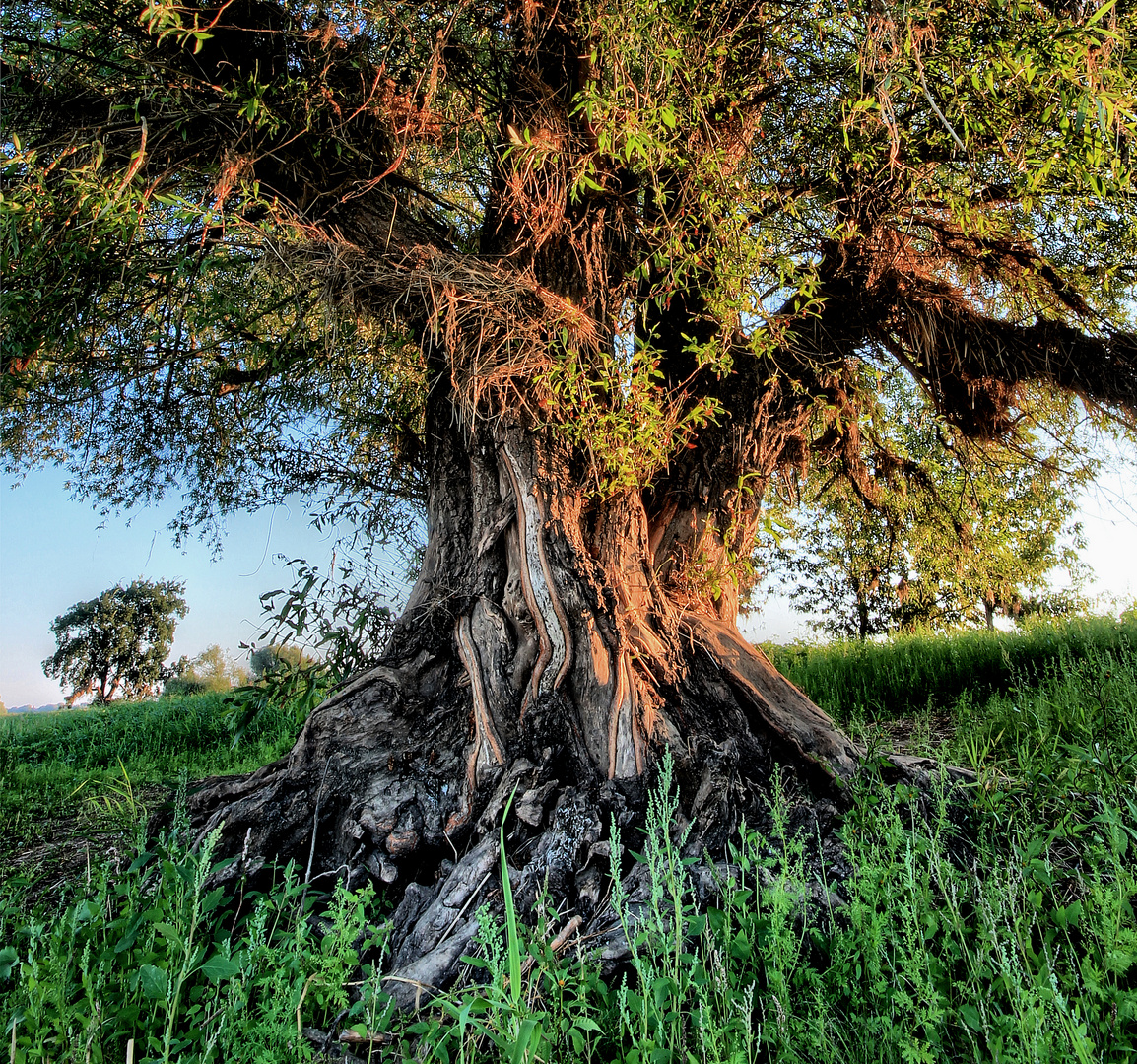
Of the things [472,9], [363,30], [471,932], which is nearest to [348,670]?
[471,932]

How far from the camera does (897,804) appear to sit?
380 centimetres

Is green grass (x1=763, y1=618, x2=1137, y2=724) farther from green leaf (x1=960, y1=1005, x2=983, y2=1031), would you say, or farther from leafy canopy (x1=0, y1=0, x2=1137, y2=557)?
green leaf (x1=960, y1=1005, x2=983, y2=1031)

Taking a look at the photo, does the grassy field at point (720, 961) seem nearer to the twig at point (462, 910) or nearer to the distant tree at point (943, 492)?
the twig at point (462, 910)

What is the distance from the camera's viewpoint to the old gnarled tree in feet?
12.7

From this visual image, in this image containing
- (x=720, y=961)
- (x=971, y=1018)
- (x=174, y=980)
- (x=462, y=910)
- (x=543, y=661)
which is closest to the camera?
(x=971, y=1018)

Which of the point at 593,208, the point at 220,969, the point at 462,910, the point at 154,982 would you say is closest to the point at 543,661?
the point at 462,910

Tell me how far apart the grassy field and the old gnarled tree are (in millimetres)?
537

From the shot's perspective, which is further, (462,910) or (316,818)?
(316,818)

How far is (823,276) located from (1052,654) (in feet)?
Result: 18.9

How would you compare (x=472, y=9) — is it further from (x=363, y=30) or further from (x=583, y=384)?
(x=583, y=384)

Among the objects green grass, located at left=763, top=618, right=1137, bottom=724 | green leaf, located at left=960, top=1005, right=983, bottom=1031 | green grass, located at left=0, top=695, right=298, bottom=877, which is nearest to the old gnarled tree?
green leaf, located at left=960, top=1005, right=983, bottom=1031

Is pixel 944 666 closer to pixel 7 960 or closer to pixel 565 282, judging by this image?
pixel 565 282

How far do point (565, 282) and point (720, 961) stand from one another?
4315 millimetres

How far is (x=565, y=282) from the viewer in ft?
16.8
